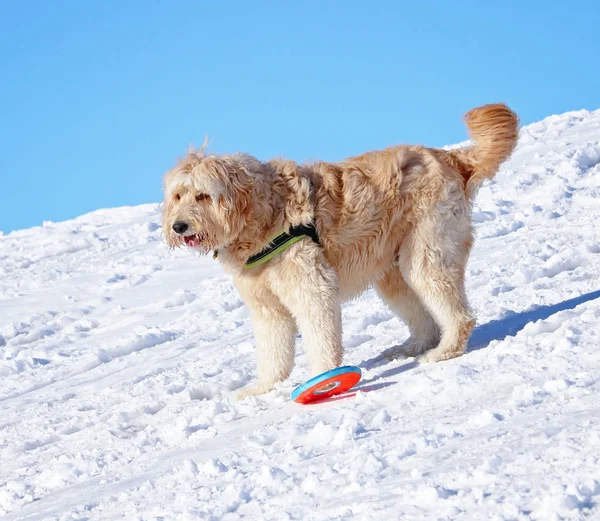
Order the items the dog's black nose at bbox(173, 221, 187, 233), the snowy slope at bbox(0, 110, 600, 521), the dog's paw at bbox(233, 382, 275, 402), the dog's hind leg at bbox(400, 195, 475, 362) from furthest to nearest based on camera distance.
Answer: the dog's paw at bbox(233, 382, 275, 402) < the dog's hind leg at bbox(400, 195, 475, 362) < the dog's black nose at bbox(173, 221, 187, 233) < the snowy slope at bbox(0, 110, 600, 521)

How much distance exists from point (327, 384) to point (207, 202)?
1.60m

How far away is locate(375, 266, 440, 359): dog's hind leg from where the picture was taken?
7227mm

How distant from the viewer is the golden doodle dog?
20.8 feet

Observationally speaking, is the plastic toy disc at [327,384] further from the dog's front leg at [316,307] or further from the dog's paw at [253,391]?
the dog's paw at [253,391]

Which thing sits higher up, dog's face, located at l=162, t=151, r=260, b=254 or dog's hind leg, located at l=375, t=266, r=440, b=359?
dog's face, located at l=162, t=151, r=260, b=254

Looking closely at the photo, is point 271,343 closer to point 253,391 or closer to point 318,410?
point 253,391

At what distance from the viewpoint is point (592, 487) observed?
3400 mm

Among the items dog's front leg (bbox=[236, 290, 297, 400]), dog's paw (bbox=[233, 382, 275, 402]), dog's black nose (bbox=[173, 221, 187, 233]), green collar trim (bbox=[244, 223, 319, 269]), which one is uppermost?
dog's black nose (bbox=[173, 221, 187, 233])

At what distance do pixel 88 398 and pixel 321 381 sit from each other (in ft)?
10.8

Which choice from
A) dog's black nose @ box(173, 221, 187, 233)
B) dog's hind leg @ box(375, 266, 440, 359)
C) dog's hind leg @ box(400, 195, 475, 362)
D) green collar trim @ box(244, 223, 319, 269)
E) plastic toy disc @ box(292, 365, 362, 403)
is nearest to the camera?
plastic toy disc @ box(292, 365, 362, 403)

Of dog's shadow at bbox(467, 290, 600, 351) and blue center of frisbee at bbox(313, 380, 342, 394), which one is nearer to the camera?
blue center of frisbee at bbox(313, 380, 342, 394)

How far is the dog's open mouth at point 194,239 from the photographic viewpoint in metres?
6.30

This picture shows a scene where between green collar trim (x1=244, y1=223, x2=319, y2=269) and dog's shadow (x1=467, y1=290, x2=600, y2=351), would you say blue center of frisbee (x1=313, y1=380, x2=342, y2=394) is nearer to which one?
green collar trim (x1=244, y1=223, x2=319, y2=269)

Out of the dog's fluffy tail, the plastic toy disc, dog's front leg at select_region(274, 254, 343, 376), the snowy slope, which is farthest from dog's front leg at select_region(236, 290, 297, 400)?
the dog's fluffy tail
